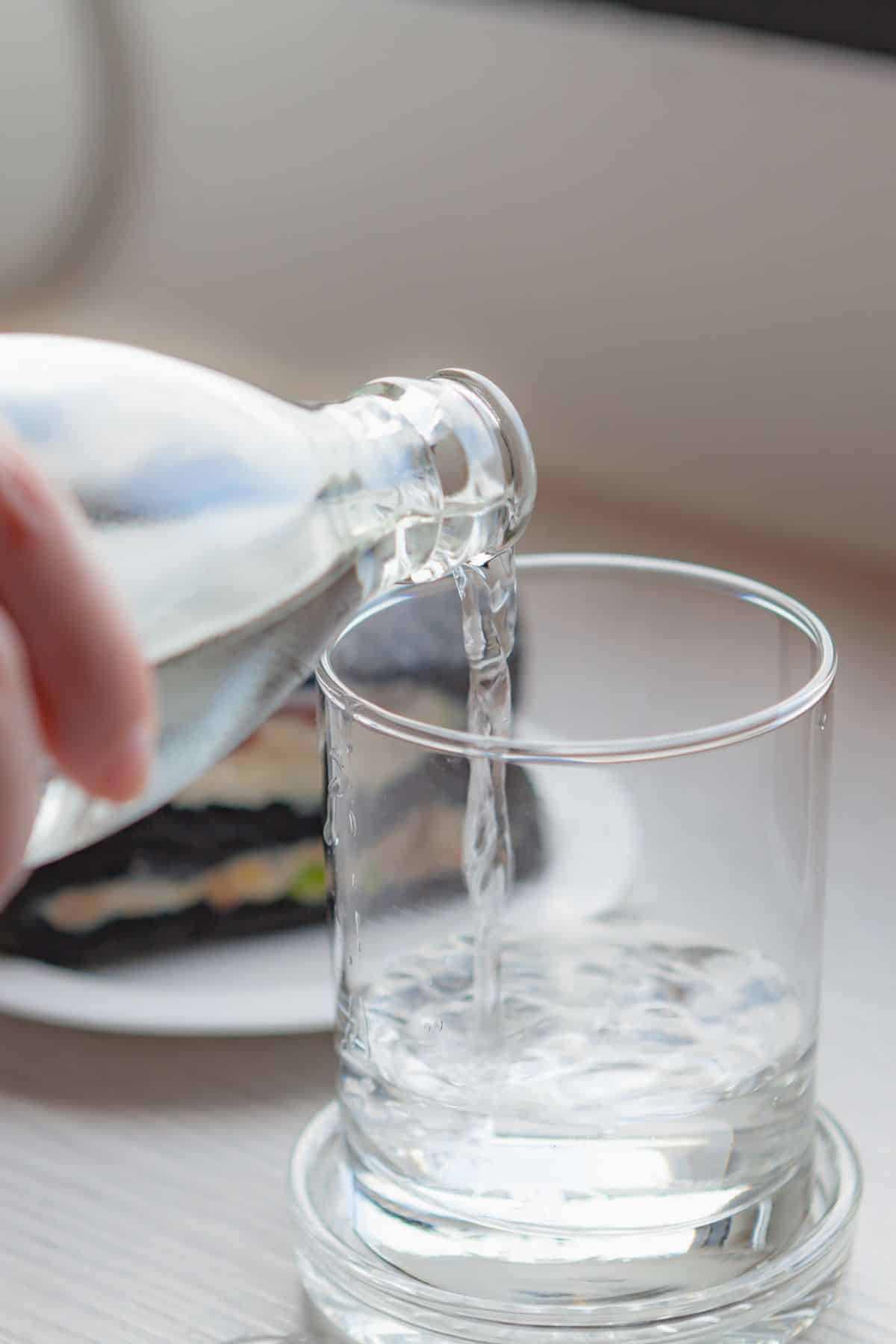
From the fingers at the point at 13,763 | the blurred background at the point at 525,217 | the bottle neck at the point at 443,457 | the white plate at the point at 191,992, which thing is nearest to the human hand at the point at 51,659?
the fingers at the point at 13,763

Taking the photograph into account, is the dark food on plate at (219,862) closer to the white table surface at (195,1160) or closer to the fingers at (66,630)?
the white table surface at (195,1160)

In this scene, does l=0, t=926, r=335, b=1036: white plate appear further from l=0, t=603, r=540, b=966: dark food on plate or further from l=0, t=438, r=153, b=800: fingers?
l=0, t=438, r=153, b=800: fingers

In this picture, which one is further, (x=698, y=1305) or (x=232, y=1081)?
(x=232, y=1081)

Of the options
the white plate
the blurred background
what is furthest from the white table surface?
the blurred background

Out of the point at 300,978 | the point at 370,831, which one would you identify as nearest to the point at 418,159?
the point at 300,978

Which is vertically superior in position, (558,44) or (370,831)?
(558,44)

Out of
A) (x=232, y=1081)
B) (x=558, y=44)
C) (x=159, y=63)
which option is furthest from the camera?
(x=159, y=63)

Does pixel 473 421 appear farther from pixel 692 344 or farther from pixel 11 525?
pixel 692 344
